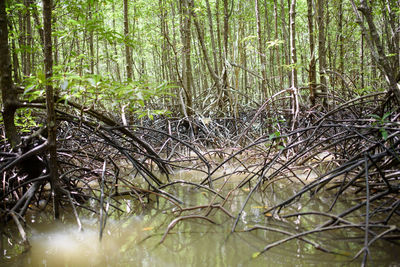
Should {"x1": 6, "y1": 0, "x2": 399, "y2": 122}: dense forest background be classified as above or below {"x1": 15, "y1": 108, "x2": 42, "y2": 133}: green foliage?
above

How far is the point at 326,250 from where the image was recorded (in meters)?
1.34

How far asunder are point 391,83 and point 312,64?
71.7 inches

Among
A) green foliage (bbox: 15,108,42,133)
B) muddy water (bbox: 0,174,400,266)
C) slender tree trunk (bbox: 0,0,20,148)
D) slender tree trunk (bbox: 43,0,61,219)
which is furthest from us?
green foliage (bbox: 15,108,42,133)

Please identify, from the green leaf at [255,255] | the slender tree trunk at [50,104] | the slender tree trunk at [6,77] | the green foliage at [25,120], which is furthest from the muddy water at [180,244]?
the green foliage at [25,120]

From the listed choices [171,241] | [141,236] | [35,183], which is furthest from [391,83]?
[35,183]

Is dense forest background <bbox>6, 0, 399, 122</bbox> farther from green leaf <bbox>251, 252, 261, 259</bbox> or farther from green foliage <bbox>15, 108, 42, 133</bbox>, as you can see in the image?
green leaf <bbox>251, 252, 261, 259</bbox>

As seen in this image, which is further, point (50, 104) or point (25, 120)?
point (25, 120)

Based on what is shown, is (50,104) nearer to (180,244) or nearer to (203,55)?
(180,244)

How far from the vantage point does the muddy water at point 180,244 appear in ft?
4.44

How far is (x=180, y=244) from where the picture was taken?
156cm

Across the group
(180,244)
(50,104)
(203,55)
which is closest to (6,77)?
(50,104)

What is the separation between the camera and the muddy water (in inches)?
53.2

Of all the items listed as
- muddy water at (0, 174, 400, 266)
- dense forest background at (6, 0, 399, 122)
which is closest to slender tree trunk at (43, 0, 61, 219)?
dense forest background at (6, 0, 399, 122)

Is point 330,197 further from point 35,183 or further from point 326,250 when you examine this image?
point 35,183
